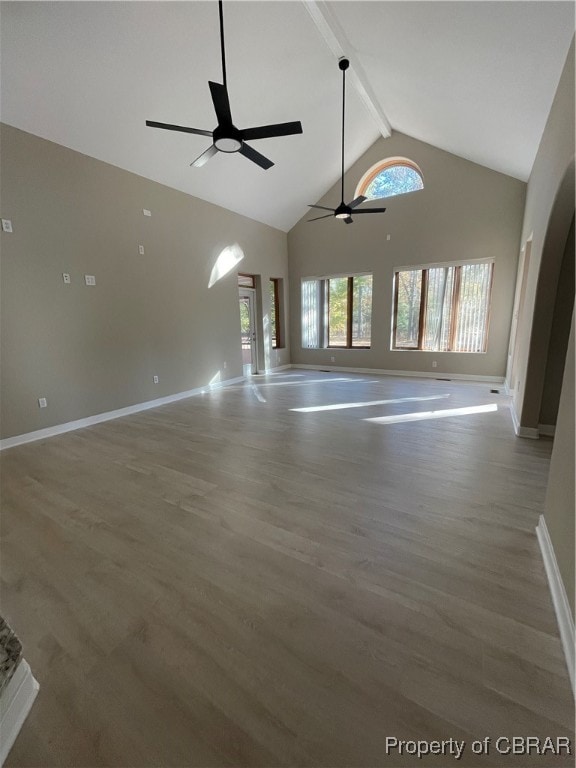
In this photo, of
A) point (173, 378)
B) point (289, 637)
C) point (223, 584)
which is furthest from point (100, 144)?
point (289, 637)

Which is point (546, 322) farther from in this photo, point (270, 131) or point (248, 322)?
point (248, 322)

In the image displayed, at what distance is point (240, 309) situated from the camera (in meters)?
7.25

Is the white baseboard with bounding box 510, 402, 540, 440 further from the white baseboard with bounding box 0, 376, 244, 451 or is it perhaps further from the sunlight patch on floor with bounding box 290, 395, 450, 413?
the white baseboard with bounding box 0, 376, 244, 451

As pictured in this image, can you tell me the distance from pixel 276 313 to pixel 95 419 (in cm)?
530

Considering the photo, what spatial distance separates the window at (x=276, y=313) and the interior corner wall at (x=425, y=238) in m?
0.74

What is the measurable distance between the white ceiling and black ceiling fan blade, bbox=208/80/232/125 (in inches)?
58.1

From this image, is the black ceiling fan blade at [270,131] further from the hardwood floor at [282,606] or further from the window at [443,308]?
the window at [443,308]

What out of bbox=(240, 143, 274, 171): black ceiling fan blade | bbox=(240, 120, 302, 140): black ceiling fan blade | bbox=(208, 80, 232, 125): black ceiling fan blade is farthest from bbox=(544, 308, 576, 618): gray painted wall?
bbox=(240, 143, 274, 171): black ceiling fan blade

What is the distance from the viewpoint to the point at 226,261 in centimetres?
662

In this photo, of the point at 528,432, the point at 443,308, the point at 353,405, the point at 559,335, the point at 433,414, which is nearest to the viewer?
the point at 559,335

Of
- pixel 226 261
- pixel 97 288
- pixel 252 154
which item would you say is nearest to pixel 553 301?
pixel 252 154

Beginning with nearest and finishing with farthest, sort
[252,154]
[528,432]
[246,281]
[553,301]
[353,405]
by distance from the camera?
[252,154], [553,301], [528,432], [353,405], [246,281]

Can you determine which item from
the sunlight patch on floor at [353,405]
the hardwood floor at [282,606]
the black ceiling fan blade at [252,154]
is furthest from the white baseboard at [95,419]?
the black ceiling fan blade at [252,154]

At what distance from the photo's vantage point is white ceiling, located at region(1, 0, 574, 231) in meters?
2.83
